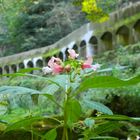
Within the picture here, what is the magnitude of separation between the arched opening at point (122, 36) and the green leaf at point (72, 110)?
9988 mm

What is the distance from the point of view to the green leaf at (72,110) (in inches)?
67.3

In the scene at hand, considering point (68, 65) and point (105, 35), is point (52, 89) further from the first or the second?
point (105, 35)

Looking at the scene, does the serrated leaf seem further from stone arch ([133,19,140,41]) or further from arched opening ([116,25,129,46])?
arched opening ([116,25,129,46])

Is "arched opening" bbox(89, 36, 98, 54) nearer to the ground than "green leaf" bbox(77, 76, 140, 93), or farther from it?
farther from it

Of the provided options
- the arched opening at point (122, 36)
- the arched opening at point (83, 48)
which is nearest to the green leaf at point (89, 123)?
the arched opening at point (122, 36)

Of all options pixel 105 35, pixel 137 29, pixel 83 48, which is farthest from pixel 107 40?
pixel 137 29

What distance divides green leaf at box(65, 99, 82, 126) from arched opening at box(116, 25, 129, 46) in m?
9.99

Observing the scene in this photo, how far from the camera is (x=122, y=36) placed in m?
12.0

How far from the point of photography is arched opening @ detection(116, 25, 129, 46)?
11681 mm

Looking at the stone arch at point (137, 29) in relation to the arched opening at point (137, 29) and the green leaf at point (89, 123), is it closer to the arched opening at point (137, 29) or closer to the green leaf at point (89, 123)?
the arched opening at point (137, 29)

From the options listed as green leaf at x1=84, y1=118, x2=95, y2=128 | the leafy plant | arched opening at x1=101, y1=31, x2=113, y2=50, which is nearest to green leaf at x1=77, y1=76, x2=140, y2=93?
the leafy plant

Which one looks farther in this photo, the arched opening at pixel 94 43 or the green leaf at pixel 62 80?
the arched opening at pixel 94 43

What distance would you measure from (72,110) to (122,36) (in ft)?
34.0

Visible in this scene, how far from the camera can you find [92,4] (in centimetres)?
707
